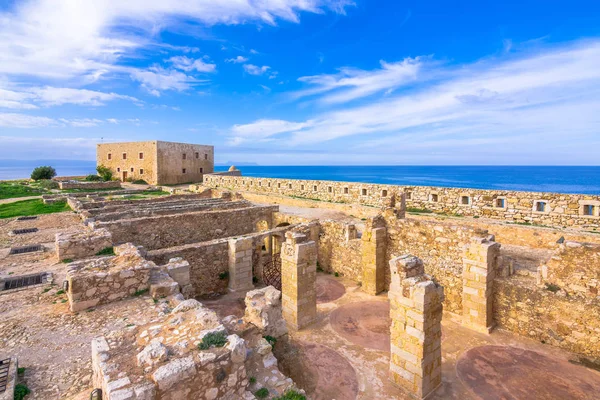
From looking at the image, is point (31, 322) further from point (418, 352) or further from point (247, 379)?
point (418, 352)

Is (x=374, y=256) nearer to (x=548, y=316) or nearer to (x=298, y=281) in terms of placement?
(x=298, y=281)

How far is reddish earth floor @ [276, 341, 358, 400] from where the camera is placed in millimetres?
6176

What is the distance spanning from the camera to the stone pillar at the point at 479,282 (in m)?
8.12

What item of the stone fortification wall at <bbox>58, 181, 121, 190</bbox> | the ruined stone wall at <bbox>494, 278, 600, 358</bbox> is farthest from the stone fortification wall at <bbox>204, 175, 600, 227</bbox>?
the stone fortification wall at <bbox>58, 181, 121, 190</bbox>

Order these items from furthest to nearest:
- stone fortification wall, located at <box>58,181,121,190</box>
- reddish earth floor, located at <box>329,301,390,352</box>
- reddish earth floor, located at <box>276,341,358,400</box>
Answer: stone fortification wall, located at <box>58,181,121,190</box> → reddish earth floor, located at <box>329,301,390,352</box> → reddish earth floor, located at <box>276,341,358,400</box>

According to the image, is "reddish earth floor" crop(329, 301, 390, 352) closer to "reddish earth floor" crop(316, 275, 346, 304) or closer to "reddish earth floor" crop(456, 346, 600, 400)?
"reddish earth floor" crop(316, 275, 346, 304)

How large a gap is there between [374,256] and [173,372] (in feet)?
27.2

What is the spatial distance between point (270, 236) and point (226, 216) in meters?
3.36

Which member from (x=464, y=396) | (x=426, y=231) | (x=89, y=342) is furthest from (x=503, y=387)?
(x=89, y=342)

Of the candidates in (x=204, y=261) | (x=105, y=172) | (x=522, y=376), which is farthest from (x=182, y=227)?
(x=105, y=172)

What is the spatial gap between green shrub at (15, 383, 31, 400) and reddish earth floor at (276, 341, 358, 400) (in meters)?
3.91

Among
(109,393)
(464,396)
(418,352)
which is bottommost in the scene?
(464,396)

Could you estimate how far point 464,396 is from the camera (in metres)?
6.13

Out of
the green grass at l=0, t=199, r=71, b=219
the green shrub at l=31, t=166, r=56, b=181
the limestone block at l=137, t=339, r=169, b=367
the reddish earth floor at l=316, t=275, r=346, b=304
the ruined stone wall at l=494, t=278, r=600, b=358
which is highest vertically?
the green shrub at l=31, t=166, r=56, b=181
